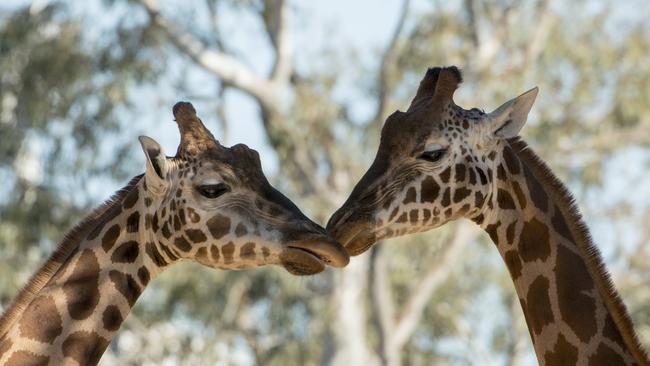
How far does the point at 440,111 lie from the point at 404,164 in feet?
1.29

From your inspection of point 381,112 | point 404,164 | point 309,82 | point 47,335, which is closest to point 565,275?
point 404,164

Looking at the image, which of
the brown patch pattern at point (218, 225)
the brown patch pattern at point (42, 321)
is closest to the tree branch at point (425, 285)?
the brown patch pattern at point (218, 225)

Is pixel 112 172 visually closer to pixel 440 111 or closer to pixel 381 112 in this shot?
pixel 381 112

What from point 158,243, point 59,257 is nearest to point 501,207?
point 158,243

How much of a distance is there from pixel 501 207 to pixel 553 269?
0.46 m

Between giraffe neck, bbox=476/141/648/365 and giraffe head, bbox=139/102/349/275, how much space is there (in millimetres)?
1038

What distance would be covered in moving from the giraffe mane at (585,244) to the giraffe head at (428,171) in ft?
0.49

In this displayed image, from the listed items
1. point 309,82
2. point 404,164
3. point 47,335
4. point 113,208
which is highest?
point 309,82

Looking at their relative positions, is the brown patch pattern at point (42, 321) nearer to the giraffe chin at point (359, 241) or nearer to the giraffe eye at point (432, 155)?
the giraffe chin at point (359, 241)

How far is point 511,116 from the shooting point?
23.9 ft

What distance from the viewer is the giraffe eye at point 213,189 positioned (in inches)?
271

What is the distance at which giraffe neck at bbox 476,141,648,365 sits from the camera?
21.7ft

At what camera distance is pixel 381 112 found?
2430 cm

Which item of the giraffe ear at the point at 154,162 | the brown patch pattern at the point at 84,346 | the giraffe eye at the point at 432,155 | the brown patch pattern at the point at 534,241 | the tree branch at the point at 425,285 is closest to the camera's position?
the brown patch pattern at the point at 84,346
